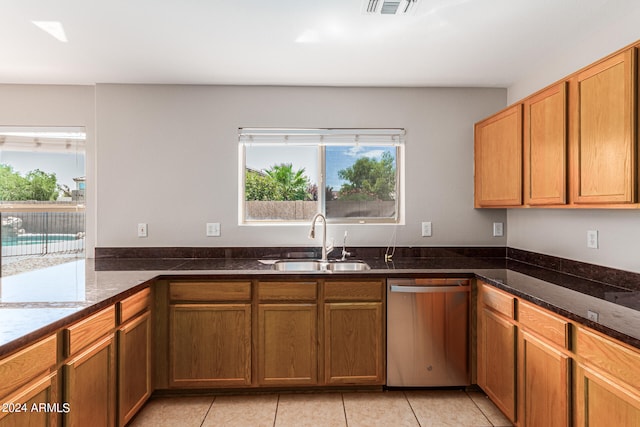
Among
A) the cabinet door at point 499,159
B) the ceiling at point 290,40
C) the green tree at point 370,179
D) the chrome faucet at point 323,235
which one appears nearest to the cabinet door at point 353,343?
the chrome faucet at point 323,235

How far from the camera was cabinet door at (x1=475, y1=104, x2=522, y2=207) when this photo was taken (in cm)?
250

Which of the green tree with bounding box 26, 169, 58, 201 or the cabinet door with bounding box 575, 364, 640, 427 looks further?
the green tree with bounding box 26, 169, 58, 201

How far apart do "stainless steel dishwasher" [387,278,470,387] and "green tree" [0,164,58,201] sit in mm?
2876

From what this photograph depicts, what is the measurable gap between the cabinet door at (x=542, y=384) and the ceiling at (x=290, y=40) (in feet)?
5.58

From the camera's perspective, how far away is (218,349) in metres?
2.43

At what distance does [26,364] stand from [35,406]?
18cm

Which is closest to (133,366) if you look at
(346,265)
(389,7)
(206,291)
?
(206,291)

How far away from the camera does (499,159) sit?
2.73m

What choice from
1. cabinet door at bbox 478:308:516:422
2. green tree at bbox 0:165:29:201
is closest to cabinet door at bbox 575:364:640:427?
cabinet door at bbox 478:308:516:422

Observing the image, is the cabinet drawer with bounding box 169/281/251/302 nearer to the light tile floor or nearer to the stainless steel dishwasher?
A: the light tile floor

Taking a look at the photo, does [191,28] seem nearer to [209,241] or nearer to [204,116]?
[204,116]

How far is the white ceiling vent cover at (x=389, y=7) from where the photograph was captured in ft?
6.05

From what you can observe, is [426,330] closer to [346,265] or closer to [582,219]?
[346,265]

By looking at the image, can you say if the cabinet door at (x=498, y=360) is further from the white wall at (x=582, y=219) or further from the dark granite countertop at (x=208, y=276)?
the white wall at (x=582, y=219)
